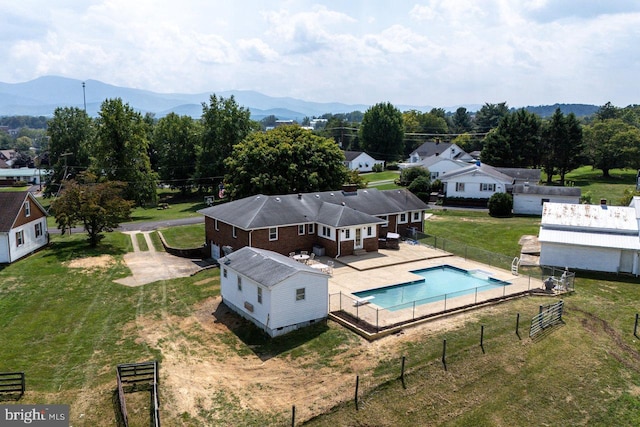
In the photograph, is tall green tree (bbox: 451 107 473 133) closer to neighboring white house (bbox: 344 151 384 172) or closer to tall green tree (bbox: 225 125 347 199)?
neighboring white house (bbox: 344 151 384 172)

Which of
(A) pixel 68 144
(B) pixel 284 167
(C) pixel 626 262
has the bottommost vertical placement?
(C) pixel 626 262

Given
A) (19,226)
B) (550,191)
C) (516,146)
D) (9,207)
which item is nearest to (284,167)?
(19,226)

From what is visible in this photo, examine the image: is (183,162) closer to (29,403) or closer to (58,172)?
(58,172)

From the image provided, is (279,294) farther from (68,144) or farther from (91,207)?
(68,144)

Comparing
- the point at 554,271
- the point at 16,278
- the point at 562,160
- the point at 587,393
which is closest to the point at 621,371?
the point at 587,393

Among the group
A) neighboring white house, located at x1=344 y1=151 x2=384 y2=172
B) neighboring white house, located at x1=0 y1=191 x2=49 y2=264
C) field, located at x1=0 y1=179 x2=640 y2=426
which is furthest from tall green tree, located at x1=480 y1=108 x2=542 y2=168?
neighboring white house, located at x1=0 y1=191 x2=49 y2=264

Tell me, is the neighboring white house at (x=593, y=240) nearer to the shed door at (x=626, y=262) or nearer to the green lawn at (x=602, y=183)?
the shed door at (x=626, y=262)

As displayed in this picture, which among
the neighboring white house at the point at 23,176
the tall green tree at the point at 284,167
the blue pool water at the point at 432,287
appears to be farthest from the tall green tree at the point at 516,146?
the neighboring white house at the point at 23,176
